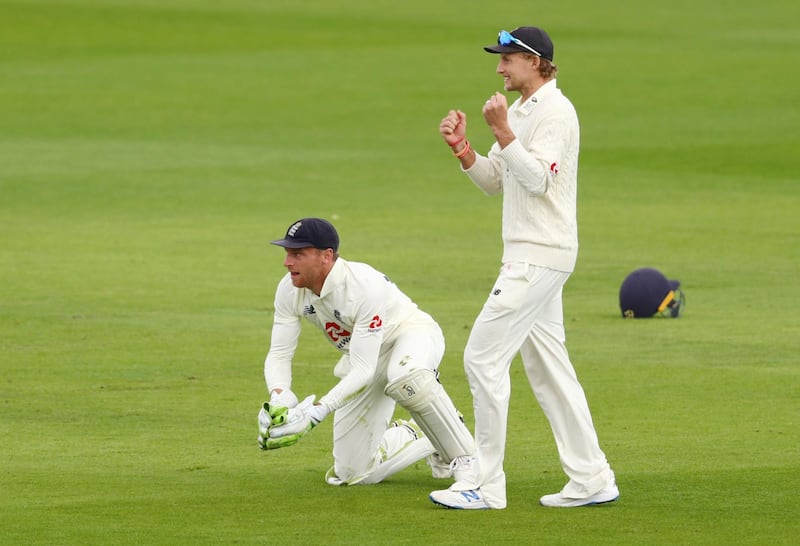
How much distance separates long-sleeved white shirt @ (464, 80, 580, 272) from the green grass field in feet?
4.29

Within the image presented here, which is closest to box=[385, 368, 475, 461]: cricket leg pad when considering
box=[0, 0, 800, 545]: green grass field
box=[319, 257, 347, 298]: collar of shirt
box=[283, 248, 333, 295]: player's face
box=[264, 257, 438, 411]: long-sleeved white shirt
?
box=[264, 257, 438, 411]: long-sleeved white shirt

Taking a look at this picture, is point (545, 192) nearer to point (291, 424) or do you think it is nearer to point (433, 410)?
point (433, 410)

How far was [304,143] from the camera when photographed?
3406cm

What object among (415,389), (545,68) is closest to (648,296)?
(415,389)

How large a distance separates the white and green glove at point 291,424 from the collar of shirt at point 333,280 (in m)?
0.77

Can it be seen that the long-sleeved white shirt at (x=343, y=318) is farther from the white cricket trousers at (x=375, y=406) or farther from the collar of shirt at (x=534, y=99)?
the collar of shirt at (x=534, y=99)

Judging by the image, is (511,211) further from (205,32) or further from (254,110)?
(205,32)

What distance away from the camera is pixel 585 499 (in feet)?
28.0

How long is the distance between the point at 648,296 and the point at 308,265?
7.60m

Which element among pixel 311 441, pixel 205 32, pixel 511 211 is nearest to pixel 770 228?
pixel 311 441

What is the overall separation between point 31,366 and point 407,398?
5.12 m

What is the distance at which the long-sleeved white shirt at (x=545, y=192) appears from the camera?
8273 mm

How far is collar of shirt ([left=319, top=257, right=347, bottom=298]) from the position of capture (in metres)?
8.92

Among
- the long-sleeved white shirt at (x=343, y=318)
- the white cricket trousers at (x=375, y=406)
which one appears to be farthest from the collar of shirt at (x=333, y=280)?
the white cricket trousers at (x=375, y=406)
